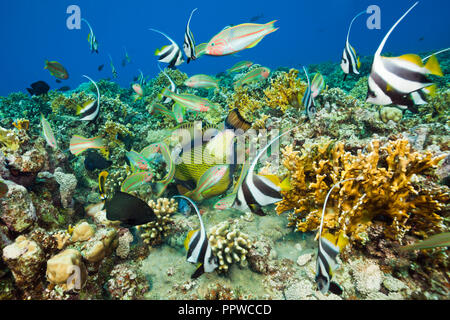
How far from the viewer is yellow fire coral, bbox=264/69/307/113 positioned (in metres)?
4.48

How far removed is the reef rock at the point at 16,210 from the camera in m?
2.32

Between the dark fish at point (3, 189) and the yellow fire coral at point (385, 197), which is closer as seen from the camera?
the yellow fire coral at point (385, 197)

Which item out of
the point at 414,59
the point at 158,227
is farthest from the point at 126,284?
the point at 414,59

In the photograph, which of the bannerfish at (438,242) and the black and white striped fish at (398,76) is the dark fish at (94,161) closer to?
the black and white striped fish at (398,76)

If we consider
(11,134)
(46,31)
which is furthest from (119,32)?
(11,134)

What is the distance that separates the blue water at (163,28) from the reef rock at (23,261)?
79534 mm

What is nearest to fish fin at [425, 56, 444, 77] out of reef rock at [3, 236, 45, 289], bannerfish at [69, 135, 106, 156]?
reef rock at [3, 236, 45, 289]

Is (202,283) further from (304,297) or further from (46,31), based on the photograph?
(46,31)

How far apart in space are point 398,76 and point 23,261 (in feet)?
12.8

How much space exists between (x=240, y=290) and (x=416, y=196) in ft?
7.11

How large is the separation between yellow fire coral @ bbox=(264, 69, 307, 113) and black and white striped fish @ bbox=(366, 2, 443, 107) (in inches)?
109

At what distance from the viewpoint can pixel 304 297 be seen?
2045mm

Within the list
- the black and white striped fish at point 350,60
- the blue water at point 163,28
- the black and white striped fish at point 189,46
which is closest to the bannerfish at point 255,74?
the black and white striped fish at point 350,60

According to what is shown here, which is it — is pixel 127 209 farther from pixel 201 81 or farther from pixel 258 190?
pixel 201 81
